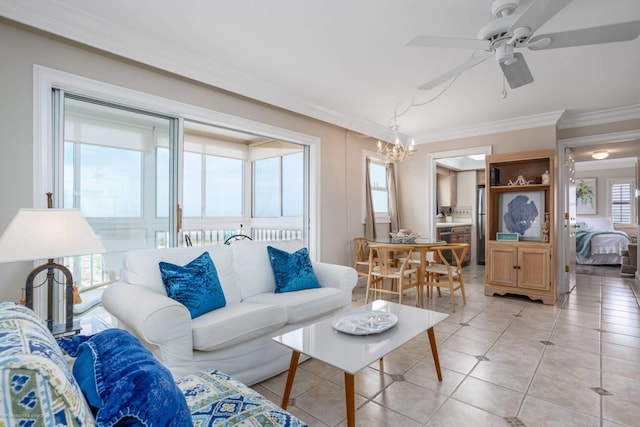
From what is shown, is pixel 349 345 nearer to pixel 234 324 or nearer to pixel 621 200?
pixel 234 324

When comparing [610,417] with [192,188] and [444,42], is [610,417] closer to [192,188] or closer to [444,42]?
[444,42]

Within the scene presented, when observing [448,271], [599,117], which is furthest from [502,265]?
[599,117]

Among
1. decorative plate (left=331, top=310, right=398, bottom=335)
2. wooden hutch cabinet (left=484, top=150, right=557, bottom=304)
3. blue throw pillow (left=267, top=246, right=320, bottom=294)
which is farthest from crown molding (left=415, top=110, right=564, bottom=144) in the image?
decorative plate (left=331, top=310, right=398, bottom=335)

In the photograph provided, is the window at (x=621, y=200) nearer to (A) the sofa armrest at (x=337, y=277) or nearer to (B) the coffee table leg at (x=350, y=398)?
(A) the sofa armrest at (x=337, y=277)

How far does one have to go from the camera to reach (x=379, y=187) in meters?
5.85

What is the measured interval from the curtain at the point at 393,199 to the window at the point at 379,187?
6cm

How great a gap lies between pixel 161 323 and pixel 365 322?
3.99ft

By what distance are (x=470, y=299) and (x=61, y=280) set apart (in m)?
4.57

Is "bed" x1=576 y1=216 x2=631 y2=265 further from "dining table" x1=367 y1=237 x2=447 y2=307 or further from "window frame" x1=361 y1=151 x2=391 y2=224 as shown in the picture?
"dining table" x1=367 y1=237 x2=447 y2=307

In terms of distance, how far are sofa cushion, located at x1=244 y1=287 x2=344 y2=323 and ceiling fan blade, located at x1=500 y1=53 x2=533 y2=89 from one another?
2.19 m

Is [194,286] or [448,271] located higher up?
[194,286]

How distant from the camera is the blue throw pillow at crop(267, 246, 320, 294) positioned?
2889 mm

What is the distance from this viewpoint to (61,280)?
2418 millimetres

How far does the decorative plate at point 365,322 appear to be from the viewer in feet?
6.44
